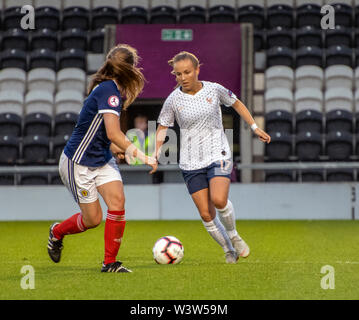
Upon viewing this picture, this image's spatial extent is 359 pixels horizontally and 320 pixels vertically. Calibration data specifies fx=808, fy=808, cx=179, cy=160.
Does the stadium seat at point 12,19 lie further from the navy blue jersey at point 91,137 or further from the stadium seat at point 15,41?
the navy blue jersey at point 91,137

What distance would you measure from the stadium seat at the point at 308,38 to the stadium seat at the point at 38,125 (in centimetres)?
555

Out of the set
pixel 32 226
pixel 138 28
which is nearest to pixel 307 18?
pixel 138 28

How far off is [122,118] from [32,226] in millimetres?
4636

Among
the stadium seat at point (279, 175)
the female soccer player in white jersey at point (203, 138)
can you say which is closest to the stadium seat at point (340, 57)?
the stadium seat at point (279, 175)

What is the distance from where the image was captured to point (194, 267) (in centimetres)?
663

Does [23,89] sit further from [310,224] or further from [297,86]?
[310,224]

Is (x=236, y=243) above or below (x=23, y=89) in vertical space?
below

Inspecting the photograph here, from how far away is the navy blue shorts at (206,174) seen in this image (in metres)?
6.73

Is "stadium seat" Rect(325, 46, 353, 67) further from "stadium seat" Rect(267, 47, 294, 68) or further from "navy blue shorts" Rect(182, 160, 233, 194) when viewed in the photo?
"navy blue shorts" Rect(182, 160, 233, 194)

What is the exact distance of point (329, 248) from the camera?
8484mm

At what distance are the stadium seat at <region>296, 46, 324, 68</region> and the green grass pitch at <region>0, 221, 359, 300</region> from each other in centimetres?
605

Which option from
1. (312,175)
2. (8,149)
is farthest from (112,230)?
(8,149)

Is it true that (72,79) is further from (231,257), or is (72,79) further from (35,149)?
(231,257)

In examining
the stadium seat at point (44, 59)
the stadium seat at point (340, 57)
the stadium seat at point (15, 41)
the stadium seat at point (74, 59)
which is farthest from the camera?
the stadium seat at point (15, 41)
